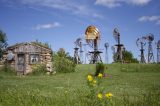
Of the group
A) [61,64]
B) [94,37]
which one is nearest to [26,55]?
[61,64]

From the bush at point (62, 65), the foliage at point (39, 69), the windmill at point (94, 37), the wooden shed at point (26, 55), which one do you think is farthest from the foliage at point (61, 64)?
the windmill at point (94, 37)

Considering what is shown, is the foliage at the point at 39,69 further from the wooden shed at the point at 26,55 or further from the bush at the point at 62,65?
the bush at the point at 62,65

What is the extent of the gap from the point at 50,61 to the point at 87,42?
825 inches

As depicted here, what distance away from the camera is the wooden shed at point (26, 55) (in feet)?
102

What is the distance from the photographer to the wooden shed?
1224 inches

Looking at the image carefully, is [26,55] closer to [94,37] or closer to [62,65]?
[62,65]

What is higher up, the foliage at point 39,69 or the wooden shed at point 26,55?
the wooden shed at point 26,55

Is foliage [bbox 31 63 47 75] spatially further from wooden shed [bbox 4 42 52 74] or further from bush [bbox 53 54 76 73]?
bush [bbox 53 54 76 73]

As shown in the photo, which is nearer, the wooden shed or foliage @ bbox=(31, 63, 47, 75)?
foliage @ bbox=(31, 63, 47, 75)

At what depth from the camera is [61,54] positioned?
113ft

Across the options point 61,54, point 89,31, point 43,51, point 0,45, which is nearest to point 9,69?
point 43,51

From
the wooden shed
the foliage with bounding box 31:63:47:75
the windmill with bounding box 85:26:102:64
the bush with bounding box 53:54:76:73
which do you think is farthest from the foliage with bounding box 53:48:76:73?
the windmill with bounding box 85:26:102:64

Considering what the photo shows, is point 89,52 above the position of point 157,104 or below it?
above

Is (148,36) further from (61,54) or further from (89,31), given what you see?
(61,54)
